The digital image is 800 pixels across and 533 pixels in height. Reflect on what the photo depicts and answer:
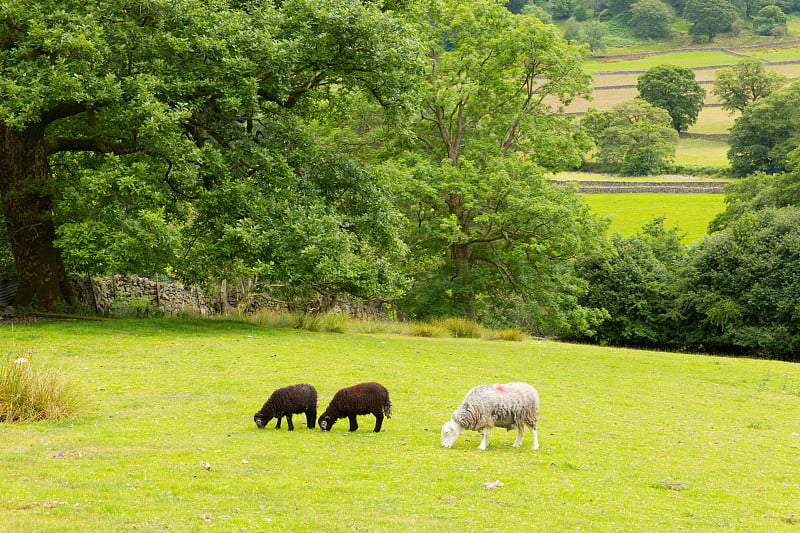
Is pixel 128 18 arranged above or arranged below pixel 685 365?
above

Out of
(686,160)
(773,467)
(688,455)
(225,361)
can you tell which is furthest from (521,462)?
(686,160)

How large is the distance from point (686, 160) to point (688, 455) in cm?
11191

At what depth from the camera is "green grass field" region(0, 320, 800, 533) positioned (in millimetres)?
8578

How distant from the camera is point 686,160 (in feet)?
380

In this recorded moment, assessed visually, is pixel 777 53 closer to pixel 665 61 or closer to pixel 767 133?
pixel 665 61

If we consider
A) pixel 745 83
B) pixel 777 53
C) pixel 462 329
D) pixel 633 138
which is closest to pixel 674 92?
pixel 745 83

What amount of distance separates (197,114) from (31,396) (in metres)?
14.2

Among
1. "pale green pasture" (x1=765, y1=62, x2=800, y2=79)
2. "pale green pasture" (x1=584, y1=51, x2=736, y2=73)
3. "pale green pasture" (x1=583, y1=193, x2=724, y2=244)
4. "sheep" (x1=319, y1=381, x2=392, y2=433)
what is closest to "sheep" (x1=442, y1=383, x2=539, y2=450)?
"sheep" (x1=319, y1=381, x2=392, y2=433)

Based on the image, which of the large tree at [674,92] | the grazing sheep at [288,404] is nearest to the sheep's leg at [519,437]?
the grazing sheep at [288,404]

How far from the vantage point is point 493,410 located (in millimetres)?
11938

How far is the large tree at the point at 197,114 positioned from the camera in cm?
2175

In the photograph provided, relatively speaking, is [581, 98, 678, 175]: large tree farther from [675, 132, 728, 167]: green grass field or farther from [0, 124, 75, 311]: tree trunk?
[0, 124, 75, 311]: tree trunk

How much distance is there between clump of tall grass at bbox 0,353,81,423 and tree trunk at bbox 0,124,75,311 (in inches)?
528

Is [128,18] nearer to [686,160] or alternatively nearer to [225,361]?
[225,361]
